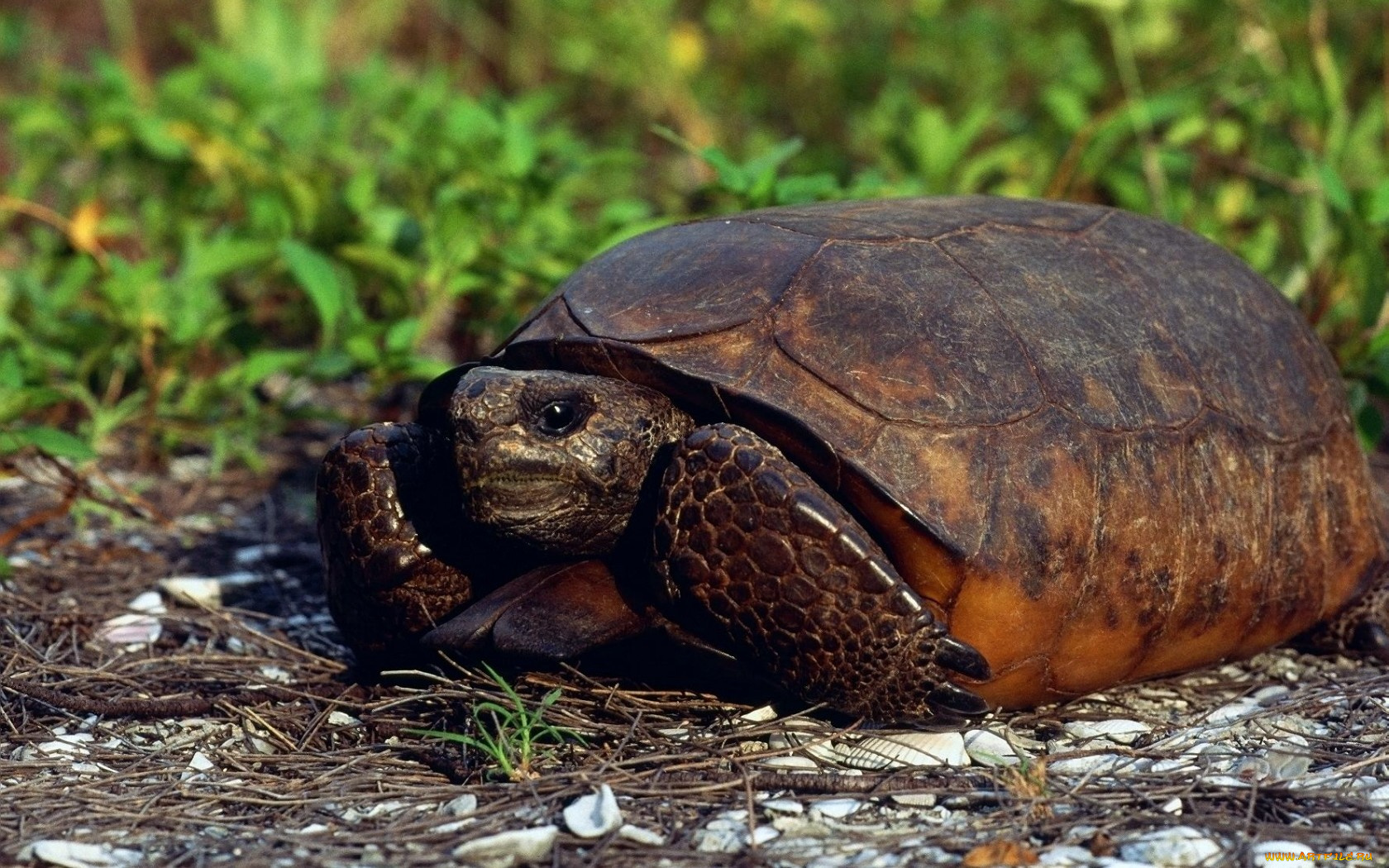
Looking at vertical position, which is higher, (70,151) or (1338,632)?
(70,151)

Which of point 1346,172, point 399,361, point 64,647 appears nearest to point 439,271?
point 399,361

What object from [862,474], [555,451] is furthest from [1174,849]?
[555,451]

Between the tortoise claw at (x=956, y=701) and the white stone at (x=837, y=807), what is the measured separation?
0.92ft

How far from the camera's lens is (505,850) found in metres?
1.94

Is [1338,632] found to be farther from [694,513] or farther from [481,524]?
[481,524]

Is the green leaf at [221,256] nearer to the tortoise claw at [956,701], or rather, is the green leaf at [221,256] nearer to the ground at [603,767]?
the ground at [603,767]

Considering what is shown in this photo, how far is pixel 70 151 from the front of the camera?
5.10 m

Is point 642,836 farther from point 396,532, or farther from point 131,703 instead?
point 131,703

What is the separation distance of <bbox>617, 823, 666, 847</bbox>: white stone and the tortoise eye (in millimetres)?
673

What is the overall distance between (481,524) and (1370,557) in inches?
77.6

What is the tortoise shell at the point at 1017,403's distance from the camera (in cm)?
238

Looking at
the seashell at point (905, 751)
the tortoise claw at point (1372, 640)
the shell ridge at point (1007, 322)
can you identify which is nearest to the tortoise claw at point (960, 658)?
the seashell at point (905, 751)

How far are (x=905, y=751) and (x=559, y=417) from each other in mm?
785

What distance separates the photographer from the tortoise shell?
238 cm
